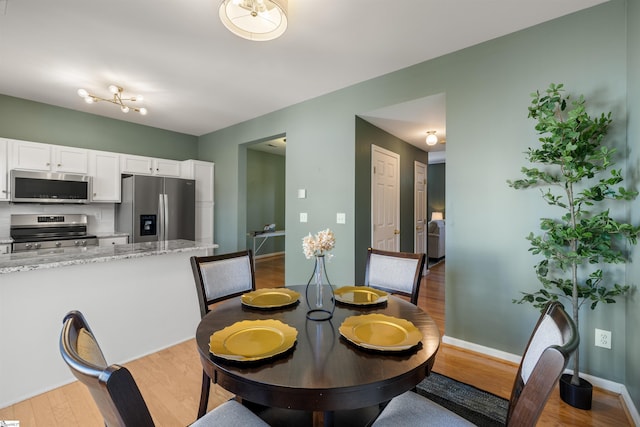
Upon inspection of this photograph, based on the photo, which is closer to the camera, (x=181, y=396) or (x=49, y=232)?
(x=181, y=396)

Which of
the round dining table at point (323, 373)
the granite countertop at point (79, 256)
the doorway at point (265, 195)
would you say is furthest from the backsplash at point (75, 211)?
the round dining table at point (323, 373)

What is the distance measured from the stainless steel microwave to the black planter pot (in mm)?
5326

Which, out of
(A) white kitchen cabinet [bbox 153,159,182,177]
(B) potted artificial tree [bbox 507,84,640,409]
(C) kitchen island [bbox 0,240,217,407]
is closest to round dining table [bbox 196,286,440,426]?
(B) potted artificial tree [bbox 507,84,640,409]

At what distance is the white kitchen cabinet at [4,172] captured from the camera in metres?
3.32

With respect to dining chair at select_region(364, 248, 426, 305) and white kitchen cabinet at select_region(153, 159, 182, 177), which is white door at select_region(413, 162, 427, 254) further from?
white kitchen cabinet at select_region(153, 159, 182, 177)

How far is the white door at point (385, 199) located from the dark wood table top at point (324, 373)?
2.64 m

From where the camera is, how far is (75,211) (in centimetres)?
407

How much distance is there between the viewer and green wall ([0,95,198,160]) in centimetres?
364

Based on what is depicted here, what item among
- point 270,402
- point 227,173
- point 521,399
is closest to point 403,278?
point 521,399

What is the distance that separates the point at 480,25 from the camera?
2.22 m

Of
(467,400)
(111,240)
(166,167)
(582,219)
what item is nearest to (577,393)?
(467,400)

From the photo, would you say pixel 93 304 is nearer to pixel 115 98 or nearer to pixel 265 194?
pixel 115 98

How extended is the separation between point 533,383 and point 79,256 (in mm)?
2591

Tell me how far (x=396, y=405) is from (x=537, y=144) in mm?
2158
